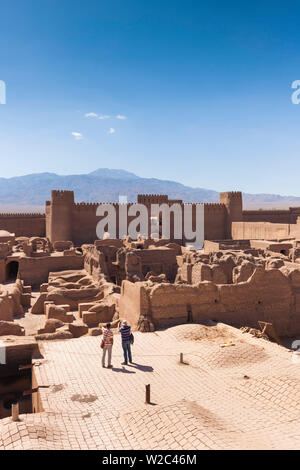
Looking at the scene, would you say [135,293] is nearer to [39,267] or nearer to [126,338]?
[126,338]

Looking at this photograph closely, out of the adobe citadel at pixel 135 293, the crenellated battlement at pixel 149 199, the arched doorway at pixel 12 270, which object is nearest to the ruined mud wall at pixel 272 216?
the crenellated battlement at pixel 149 199

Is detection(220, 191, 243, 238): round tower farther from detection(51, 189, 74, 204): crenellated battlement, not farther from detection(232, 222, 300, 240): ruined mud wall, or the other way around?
detection(51, 189, 74, 204): crenellated battlement

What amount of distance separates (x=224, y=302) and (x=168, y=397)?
5330 mm

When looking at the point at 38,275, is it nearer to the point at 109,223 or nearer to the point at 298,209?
the point at 109,223

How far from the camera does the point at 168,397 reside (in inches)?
293

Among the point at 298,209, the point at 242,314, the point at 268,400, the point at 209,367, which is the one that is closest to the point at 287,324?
the point at 242,314

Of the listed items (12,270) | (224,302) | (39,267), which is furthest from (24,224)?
(224,302)

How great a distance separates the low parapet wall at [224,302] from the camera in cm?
1155

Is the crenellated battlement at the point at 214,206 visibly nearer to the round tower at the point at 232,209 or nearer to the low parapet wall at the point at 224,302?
the round tower at the point at 232,209

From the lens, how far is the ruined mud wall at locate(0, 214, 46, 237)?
37.4m

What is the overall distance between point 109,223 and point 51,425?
29510 millimetres

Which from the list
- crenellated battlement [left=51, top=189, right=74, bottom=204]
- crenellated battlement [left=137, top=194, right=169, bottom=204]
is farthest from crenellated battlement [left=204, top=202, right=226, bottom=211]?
crenellated battlement [left=51, top=189, right=74, bottom=204]

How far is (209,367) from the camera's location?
900cm

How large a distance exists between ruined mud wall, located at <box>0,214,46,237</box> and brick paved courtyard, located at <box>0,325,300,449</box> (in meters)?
29.0
